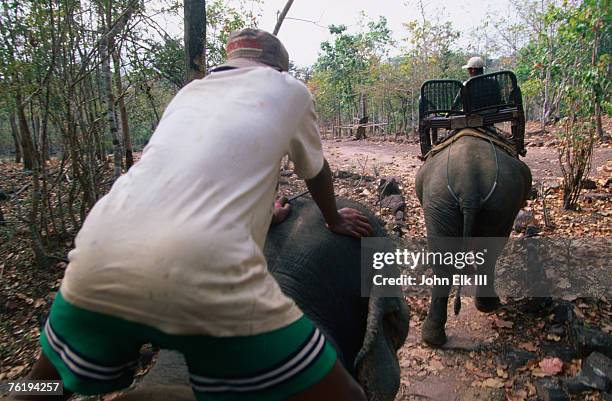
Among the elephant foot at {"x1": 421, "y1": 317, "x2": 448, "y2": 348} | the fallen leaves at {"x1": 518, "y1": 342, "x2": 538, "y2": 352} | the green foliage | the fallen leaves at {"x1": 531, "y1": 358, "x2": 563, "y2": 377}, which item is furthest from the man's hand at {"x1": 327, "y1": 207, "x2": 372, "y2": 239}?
the green foliage

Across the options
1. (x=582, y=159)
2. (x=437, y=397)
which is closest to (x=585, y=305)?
(x=437, y=397)

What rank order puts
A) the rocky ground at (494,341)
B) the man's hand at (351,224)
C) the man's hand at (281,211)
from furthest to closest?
the rocky ground at (494,341), the man's hand at (281,211), the man's hand at (351,224)

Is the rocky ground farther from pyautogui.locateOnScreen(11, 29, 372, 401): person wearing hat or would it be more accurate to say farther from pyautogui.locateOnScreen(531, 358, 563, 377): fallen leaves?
pyautogui.locateOnScreen(11, 29, 372, 401): person wearing hat

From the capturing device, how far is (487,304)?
3.86m

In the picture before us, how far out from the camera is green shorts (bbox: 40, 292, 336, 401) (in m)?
1.06

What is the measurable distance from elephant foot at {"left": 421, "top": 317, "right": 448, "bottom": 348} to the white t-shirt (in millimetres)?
2645

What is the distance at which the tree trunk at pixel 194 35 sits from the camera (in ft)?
13.3

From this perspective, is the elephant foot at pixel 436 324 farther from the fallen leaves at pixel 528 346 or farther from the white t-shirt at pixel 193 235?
the white t-shirt at pixel 193 235

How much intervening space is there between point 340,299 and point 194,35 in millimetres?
3302

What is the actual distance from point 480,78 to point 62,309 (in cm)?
389

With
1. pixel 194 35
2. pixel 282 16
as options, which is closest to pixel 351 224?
pixel 194 35

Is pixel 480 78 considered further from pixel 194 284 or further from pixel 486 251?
pixel 194 284

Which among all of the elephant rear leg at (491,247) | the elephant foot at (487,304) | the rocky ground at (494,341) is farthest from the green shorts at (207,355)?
the elephant foot at (487,304)

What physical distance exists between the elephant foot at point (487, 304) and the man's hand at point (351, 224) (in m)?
2.42
